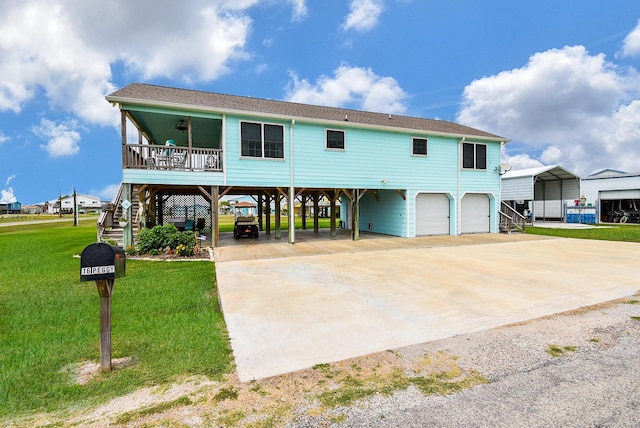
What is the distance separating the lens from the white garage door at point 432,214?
1543 centimetres

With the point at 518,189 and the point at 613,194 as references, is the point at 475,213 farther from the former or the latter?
the point at 613,194

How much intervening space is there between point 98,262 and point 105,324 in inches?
24.8

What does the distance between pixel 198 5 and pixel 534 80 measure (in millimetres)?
22344

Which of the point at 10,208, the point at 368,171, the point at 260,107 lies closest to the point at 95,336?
the point at 260,107

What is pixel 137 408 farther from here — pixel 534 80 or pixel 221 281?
pixel 534 80

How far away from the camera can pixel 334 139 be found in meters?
13.3

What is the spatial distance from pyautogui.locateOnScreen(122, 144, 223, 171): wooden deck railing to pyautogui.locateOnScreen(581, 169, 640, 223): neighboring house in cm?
3124

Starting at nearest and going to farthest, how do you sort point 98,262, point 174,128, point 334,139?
point 98,262, point 334,139, point 174,128

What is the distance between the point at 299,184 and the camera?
12781mm

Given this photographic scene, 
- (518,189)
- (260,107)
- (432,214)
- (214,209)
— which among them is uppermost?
(260,107)

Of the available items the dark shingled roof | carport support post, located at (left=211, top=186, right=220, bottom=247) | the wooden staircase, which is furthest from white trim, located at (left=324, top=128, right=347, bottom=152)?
the wooden staircase

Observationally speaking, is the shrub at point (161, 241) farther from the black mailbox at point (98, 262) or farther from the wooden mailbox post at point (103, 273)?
the black mailbox at point (98, 262)

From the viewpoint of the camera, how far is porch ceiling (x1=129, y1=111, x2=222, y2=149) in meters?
11.6

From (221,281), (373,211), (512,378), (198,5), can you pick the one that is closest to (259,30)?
(198,5)
